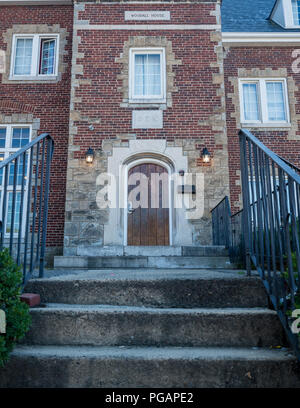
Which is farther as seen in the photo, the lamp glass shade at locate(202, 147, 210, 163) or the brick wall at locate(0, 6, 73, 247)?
the brick wall at locate(0, 6, 73, 247)

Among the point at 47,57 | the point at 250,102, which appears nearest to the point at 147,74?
the point at 47,57

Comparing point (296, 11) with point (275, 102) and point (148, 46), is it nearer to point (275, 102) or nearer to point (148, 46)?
point (275, 102)

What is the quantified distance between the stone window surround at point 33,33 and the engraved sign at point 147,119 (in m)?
2.61

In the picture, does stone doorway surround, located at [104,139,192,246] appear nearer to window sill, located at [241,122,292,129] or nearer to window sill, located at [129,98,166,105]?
window sill, located at [129,98,166,105]

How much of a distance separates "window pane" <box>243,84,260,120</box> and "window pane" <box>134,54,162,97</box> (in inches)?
107

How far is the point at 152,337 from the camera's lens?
2.22 meters

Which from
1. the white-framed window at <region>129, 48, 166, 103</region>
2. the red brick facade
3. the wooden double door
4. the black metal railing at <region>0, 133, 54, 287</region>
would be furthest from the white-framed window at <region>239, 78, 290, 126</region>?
the black metal railing at <region>0, 133, 54, 287</region>

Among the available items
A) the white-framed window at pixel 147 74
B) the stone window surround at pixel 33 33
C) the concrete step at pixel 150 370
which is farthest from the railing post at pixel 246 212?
the stone window surround at pixel 33 33

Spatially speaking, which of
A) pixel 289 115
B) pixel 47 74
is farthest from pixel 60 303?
pixel 289 115

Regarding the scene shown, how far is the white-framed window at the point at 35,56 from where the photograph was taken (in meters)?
8.88

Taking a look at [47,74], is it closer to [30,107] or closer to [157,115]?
[30,107]

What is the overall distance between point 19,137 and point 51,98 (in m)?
1.30

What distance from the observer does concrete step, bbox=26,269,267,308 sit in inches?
100

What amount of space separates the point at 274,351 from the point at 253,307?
0.45 m
